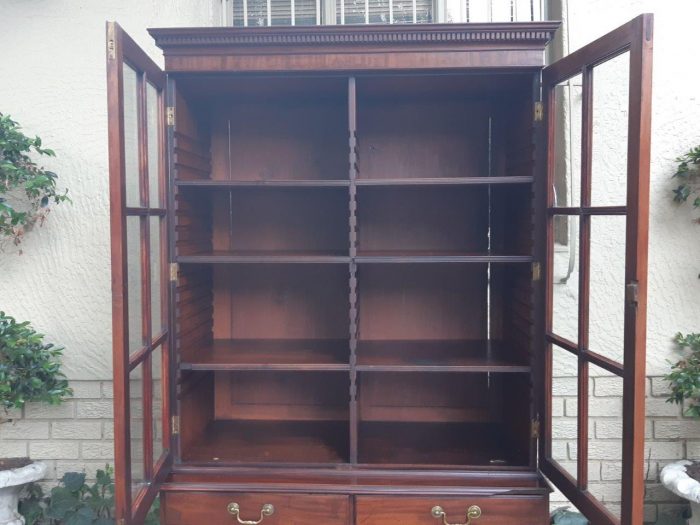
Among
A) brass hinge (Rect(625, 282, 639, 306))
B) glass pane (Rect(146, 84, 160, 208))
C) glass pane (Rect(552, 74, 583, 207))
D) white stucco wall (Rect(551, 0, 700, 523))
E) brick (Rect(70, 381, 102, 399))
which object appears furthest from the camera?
brick (Rect(70, 381, 102, 399))

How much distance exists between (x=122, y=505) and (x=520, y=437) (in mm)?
947

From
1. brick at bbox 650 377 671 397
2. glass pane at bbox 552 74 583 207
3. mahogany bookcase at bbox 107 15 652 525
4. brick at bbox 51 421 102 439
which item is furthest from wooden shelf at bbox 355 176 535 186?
brick at bbox 51 421 102 439

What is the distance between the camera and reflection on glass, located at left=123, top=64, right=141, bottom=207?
113 cm

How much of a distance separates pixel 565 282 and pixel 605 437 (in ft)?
1.33

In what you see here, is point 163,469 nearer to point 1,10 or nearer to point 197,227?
point 197,227

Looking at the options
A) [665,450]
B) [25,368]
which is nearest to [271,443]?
[25,368]

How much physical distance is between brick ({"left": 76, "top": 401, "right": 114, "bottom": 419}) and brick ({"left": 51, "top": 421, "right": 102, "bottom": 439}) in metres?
0.02

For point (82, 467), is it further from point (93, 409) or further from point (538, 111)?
point (538, 111)

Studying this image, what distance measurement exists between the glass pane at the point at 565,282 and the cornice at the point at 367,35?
43 centimetres

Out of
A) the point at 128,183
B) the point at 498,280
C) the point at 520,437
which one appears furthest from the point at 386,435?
the point at 128,183

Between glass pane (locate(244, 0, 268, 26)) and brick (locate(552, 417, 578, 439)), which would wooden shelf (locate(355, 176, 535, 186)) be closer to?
brick (locate(552, 417, 578, 439))

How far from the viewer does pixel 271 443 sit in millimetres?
1550

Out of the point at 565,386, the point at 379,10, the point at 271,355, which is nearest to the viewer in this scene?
the point at 565,386

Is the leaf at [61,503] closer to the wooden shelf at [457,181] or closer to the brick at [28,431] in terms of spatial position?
the brick at [28,431]
